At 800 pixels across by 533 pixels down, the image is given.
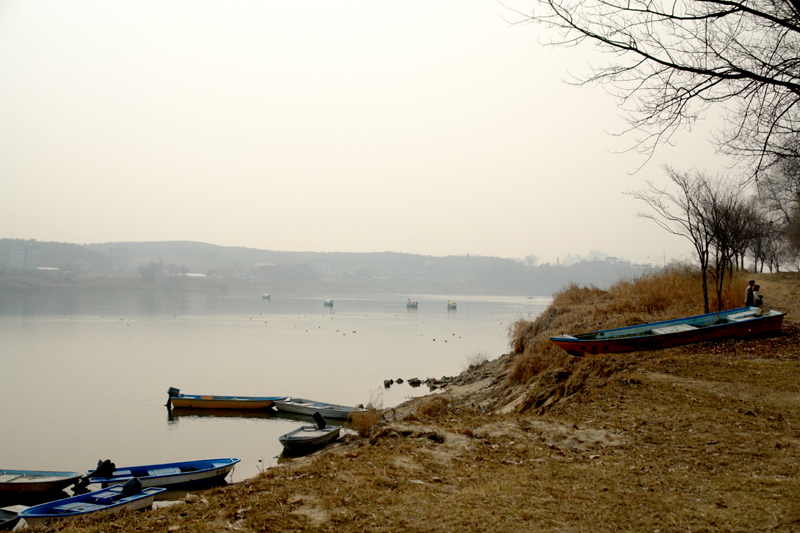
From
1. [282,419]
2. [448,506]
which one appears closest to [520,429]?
[448,506]

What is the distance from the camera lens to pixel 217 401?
2439cm

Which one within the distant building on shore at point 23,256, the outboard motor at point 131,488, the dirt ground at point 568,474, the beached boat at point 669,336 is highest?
the distant building on shore at point 23,256

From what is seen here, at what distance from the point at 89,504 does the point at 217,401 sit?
14574mm

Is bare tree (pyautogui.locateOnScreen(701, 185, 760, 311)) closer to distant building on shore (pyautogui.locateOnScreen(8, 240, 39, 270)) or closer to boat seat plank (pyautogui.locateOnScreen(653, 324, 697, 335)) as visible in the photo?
boat seat plank (pyautogui.locateOnScreen(653, 324, 697, 335))

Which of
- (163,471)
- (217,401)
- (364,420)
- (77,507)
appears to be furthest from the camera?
(217,401)

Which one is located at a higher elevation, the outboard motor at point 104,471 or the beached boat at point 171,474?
the outboard motor at point 104,471

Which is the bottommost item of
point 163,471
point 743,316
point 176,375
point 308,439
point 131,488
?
point 176,375

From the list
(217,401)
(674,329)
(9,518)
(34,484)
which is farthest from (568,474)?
(217,401)

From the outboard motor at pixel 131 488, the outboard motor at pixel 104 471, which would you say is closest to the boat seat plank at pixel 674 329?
the outboard motor at pixel 131 488

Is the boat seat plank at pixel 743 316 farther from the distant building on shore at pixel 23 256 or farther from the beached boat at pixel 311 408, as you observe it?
the distant building on shore at pixel 23 256

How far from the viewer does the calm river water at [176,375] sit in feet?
63.2

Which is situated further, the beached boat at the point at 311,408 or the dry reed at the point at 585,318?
the beached boat at the point at 311,408

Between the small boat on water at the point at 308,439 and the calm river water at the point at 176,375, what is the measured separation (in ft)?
2.19

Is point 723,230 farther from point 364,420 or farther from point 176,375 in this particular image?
point 176,375
